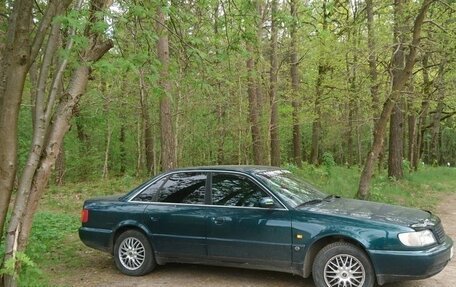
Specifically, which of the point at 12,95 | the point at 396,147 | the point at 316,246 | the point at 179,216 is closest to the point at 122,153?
the point at 396,147

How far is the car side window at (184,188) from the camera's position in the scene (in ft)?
22.6

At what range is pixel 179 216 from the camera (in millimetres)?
6797

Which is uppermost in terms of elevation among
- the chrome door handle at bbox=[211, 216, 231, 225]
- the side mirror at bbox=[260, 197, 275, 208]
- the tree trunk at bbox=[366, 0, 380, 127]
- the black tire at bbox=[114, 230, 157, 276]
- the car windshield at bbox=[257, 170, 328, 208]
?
the tree trunk at bbox=[366, 0, 380, 127]

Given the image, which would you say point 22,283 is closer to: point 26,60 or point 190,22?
point 26,60

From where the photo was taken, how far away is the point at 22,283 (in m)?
5.80

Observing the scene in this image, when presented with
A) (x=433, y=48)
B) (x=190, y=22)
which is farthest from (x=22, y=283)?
(x=433, y=48)

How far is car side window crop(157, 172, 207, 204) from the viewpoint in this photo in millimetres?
6875

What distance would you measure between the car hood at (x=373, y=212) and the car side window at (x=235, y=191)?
755 mm

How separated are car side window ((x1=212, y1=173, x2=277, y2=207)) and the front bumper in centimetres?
166

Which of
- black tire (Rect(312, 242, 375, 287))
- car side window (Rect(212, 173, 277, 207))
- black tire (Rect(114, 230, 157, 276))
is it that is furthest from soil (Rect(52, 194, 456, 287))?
car side window (Rect(212, 173, 277, 207))

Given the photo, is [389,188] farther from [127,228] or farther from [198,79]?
[127,228]

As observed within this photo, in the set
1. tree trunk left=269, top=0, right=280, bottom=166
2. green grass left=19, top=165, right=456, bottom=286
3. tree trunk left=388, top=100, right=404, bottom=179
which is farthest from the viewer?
tree trunk left=269, top=0, right=280, bottom=166

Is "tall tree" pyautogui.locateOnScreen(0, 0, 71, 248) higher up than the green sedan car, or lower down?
higher up

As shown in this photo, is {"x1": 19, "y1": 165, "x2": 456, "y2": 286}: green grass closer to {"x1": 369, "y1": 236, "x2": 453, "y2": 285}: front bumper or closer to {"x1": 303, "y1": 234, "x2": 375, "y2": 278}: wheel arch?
{"x1": 303, "y1": 234, "x2": 375, "y2": 278}: wheel arch
